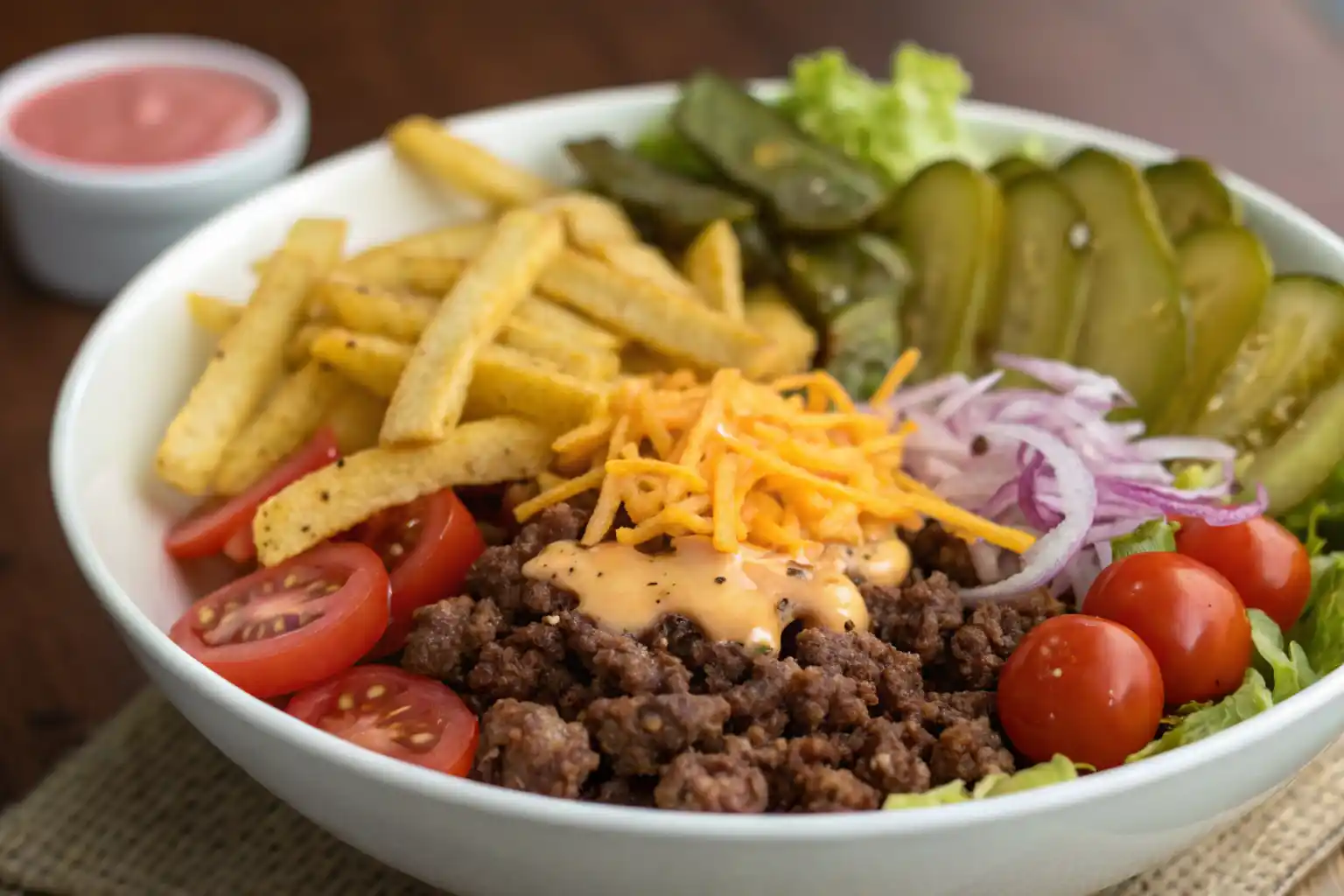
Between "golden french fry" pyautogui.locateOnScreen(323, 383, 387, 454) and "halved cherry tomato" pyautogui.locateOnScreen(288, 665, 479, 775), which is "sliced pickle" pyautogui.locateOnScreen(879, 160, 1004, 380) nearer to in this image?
"golden french fry" pyautogui.locateOnScreen(323, 383, 387, 454)

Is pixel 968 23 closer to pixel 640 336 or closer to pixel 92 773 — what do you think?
pixel 640 336

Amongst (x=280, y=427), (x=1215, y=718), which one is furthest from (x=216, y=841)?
(x=1215, y=718)

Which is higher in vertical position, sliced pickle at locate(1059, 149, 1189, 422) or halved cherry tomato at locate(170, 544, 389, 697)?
sliced pickle at locate(1059, 149, 1189, 422)

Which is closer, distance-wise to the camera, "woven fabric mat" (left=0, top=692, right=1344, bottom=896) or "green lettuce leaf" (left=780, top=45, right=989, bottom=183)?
"woven fabric mat" (left=0, top=692, right=1344, bottom=896)

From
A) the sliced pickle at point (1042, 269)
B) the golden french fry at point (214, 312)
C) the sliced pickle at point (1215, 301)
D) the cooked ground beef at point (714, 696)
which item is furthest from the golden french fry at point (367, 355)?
the sliced pickle at point (1215, 301)

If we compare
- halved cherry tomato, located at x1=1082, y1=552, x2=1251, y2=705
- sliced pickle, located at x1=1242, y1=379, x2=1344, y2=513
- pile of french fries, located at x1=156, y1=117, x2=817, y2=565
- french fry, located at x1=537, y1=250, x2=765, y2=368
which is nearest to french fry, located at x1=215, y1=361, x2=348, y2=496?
pile of french fries, located at x1=156, y1=117, x2=817, y2=565

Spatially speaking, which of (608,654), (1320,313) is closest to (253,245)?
(608,654)
